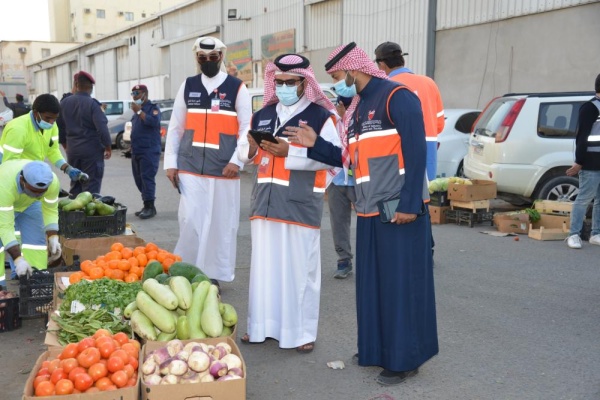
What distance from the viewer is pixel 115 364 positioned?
3.70 meters

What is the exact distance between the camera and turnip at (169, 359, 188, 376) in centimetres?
376

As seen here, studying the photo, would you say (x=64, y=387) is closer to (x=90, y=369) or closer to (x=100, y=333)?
(x=90, y=369)

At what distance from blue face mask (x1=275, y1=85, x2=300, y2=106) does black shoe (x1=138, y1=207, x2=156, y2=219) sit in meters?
6.91

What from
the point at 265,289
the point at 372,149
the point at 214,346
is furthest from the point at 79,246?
the point at 372,149

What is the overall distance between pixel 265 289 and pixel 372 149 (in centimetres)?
146

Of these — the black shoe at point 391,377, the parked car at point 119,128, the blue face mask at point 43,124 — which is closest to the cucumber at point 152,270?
the black shoe at point 391,377

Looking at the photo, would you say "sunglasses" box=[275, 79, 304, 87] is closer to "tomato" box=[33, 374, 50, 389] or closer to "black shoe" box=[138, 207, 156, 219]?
"tomato" box=[33, 374, 50, 389]

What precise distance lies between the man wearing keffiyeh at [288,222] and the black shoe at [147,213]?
6.61 m

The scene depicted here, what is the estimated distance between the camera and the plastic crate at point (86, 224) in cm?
743

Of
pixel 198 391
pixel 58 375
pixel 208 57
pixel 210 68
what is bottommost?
pixel 198 391

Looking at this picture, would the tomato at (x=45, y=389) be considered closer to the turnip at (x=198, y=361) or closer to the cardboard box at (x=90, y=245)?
the turnip at (x=198, y=361)

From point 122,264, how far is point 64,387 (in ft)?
6.94

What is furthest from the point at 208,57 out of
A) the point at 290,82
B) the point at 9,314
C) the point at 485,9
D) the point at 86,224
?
the point at 485,9

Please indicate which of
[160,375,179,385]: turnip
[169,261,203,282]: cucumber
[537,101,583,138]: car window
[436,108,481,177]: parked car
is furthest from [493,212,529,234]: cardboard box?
[160,375,179,385]: turnip
